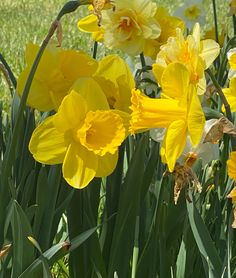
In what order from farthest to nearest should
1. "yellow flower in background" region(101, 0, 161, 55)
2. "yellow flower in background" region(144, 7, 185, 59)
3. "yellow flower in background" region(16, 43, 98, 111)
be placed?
"yellow flower in background" region(144, 7, 185, 59)
"yellow flower in background" region(101, 0, 161, 55)
"yellow flower in background" region(16, 43, 98, 111)

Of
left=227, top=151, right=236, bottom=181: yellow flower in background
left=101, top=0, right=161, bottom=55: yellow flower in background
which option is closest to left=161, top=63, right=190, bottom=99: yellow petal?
left=227, top=151, right=236, bottom=181: yellow flower in background

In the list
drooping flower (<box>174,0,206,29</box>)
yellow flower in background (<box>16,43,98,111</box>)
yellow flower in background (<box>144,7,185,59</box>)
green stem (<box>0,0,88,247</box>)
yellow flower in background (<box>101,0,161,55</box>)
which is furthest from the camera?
drooping flower (<box>174,0,206,29</box>)

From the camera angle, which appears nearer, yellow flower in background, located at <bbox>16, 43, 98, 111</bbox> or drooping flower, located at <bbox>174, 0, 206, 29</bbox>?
yellow flower in background, located at <bbox>16, 43, 98, 111</bbox>

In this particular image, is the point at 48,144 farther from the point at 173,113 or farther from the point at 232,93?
the point at 232,93

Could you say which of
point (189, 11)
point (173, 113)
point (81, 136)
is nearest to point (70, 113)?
point (81, 136)

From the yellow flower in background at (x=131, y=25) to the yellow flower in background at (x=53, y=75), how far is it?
284mm

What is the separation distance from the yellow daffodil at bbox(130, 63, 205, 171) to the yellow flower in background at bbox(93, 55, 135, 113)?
0.26 feet

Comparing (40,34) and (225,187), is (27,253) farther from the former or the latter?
(40,34)

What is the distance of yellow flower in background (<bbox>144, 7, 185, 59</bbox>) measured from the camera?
5.20 feet

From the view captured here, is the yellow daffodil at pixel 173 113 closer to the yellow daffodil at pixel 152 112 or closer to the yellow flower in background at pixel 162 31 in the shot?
the yellow daffodil at pixel 152 112

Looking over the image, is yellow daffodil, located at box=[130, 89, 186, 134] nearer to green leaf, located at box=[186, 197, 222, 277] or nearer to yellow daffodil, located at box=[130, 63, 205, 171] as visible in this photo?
yellow daffodil, located at box=[130, 63, 205, 171]

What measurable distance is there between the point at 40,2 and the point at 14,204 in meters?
5.62

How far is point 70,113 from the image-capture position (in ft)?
3.55

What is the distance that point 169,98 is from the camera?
42.8 inches
